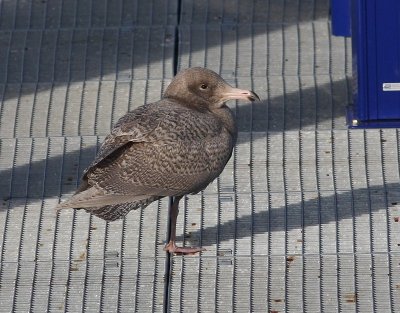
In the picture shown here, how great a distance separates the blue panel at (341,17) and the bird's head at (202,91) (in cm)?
179

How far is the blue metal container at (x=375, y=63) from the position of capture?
6691mm

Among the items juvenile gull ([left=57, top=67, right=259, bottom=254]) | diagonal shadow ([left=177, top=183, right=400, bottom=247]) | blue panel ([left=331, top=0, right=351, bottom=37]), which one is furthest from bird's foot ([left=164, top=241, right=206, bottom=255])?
blue panel ([left=331, top=0, right=351, bottom=37])

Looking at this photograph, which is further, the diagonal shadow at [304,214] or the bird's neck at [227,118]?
the diagonal shadow at [304,214]

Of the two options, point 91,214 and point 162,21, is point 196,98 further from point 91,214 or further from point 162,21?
point 162,21

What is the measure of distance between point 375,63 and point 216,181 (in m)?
1.13

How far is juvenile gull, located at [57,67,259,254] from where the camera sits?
557 cm

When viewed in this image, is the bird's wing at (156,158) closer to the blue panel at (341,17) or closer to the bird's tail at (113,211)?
the bird's tail at (113,211)

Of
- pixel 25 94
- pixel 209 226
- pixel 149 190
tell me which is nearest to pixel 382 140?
pixel 209 226

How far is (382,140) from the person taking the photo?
667cm

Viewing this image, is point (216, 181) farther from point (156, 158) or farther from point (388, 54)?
point (388, 54)

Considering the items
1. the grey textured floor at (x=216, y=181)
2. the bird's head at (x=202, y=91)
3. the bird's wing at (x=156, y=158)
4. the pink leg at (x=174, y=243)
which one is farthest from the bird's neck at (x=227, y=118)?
the grey textured floor at (x=216, y=181)

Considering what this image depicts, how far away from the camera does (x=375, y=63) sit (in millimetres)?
6824

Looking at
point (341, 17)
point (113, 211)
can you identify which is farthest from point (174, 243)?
point (341, 17)

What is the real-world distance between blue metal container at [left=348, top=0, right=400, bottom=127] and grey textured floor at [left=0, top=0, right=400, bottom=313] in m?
0.16
